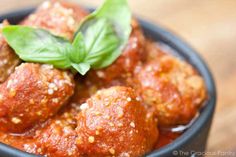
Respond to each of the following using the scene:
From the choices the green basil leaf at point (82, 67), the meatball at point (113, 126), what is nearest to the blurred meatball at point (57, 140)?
the meatball at point (113, 126)

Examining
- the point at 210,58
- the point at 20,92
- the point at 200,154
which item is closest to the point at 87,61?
the point at 20,92

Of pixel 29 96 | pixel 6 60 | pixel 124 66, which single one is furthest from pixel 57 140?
pixel 124 66

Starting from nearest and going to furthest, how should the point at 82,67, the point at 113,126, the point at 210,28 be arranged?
the point at 113,126
the point at 82,67
the point at 210,28

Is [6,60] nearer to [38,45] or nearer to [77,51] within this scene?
[38,45]

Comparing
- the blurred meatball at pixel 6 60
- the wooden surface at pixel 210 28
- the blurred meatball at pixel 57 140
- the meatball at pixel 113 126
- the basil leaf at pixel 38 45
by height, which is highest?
the basil leaf at pixel 38 45

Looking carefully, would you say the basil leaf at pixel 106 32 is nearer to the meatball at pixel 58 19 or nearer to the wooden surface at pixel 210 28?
the meatball at pixel 58 19
